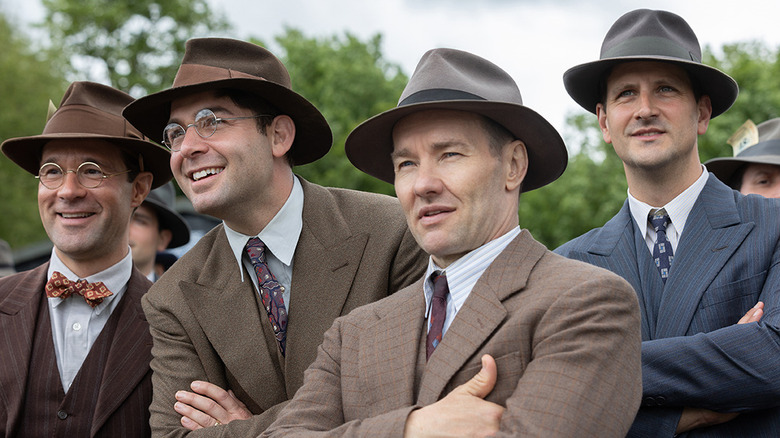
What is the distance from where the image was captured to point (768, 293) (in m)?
3.28

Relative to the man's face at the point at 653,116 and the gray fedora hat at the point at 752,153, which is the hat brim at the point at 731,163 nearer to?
the gray fedora hat at the point at 752,153

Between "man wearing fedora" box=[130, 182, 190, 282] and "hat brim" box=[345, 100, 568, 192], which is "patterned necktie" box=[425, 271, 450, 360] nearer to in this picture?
"hat brim" box=[345, 100, 568, 192]

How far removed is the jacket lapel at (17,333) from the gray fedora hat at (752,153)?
4.48m

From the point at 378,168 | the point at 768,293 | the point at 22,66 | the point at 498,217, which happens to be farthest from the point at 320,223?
the point at 22,66

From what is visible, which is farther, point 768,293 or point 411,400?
point 768,293

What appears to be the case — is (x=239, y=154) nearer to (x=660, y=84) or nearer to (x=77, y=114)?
(x=77, y=114)

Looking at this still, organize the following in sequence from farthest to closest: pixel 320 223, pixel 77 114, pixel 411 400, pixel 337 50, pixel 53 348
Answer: pixel 337 50 → pixel 77 114 → pixel 53 348 → pixel 320 223 → pixel 411 400

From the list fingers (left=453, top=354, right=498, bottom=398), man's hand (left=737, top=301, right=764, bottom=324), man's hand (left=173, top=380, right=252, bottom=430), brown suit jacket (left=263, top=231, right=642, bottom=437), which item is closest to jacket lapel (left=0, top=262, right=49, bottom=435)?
man's hand (left=173, top=380, right=252, bottom=430)

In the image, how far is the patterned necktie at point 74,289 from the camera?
448cm

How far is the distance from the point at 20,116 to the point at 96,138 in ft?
84.7

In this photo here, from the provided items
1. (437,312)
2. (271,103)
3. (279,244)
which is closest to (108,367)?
(279,244)

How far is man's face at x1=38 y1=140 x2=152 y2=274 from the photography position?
451 centimetres

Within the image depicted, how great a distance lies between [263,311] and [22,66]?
29.0m

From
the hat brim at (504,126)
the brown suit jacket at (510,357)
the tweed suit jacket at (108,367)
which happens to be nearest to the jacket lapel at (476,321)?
the brown suit jacket at (510,357)
